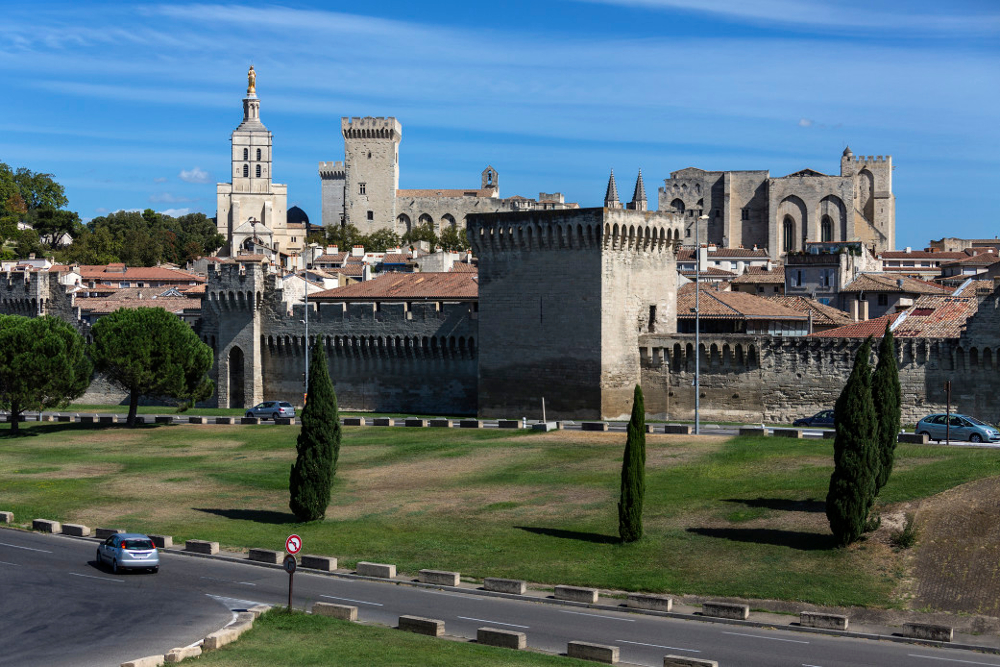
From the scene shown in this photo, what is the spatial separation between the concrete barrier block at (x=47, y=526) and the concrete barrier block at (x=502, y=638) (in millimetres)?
20082

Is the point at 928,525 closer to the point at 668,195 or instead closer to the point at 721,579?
the point at 721,579

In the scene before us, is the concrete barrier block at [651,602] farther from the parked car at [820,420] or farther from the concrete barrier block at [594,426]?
the parked car at [820,420]

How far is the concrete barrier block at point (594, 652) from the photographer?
26.3 m

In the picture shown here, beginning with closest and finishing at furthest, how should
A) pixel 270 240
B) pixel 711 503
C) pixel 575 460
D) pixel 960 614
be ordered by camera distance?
pixel 960 614 < pixel 711 503 < pixel 575 460 < pixel 270 240

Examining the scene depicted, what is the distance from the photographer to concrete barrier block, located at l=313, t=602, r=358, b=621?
30016 mm

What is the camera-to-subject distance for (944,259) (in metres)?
→ 149

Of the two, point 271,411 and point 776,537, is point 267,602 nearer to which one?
point 776,537

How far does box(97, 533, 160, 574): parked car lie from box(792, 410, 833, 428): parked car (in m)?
34.6

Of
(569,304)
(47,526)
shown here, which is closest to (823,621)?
(47,526)

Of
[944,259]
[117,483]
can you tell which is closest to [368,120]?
[944,259]

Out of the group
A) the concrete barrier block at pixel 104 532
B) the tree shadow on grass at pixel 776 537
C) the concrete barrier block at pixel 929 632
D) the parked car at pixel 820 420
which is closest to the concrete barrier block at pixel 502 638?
the concrete barrier block at pixel 929 632

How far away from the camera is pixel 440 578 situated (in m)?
34.5

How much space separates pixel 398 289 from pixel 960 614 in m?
53.2

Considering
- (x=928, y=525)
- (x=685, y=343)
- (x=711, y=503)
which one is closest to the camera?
(x=928, y=525)
